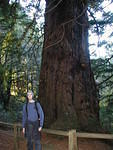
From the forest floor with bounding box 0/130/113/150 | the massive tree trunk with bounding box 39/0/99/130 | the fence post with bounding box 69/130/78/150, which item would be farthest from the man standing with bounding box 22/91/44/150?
the massive tree trunk with bounding box 39/0/99/130

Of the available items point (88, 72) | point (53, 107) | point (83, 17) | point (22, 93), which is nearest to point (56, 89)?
point (53, 107)

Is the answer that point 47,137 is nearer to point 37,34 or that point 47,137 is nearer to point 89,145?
point 89,145

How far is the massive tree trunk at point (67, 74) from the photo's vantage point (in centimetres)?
812

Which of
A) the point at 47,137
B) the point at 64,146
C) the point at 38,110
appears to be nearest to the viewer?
the point at 38,110

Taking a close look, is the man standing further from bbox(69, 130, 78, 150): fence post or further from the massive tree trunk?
the massive tree trunk

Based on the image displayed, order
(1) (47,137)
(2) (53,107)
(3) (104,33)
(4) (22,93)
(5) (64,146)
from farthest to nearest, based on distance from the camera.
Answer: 1. (4) (22,93)
2. (3) (104,33)
3. (2) (53,107)
4. (1) (47,137)
5. (5) (64,146)

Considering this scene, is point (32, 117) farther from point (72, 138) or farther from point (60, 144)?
point (60, 144)

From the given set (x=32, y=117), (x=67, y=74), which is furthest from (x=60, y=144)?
(x=67, y=74)

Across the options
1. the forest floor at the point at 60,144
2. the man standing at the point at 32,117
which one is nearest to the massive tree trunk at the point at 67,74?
the forest floor at the point at 60,144

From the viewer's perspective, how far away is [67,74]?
8469mm

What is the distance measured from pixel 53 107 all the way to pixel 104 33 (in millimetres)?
6552

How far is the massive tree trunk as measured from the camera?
8117mm

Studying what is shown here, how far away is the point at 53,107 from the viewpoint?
27.5 ft

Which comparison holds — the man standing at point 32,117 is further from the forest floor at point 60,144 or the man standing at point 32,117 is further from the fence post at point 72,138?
the forest floor at point 60,144
